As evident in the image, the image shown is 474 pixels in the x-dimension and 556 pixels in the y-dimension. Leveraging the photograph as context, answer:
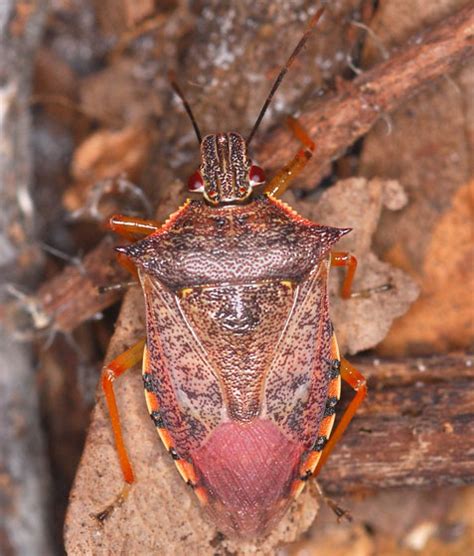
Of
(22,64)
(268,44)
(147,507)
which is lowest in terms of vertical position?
(147,507)

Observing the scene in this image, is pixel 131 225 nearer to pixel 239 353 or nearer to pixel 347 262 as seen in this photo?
Result: pixel 239 353

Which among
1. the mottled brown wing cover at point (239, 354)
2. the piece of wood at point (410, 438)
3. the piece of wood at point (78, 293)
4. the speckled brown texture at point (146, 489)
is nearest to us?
the mottled brown wing cover at point (239, 354)

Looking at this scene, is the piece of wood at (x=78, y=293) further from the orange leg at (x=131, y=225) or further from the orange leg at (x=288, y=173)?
the orange leg at (x=288, y=173)

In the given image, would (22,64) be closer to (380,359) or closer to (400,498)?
(380,359)

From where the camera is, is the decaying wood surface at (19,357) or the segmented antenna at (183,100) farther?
the decaying wood surface at (19,357)

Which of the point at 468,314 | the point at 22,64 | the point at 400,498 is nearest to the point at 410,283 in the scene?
the point at 468,314

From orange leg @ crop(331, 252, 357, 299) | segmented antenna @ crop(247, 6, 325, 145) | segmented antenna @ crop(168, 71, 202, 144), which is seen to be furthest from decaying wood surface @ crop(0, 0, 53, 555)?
orange leg @ crop(331, 252, 357, 299)

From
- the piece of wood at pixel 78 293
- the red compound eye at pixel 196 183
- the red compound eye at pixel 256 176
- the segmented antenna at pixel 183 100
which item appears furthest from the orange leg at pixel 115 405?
the segmented antenna at pixel 183 100

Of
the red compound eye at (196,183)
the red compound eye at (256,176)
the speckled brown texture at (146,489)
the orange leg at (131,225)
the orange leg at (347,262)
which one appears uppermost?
the red compound eye at (256,176)
